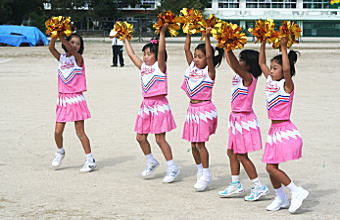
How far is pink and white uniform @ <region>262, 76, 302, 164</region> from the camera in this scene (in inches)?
243

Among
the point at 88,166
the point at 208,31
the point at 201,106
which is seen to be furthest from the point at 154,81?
the point at 88,166

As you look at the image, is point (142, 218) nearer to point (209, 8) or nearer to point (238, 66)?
point (238, 66)

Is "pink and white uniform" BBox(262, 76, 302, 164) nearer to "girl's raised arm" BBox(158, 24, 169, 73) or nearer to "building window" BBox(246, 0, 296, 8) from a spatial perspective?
"girl's raised arm" BBox(158, 24, 169, 73)

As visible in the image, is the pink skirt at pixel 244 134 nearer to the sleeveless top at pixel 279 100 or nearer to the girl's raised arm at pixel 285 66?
the sleeveless top at pixel 279 100

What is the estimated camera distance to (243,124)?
6656 mm

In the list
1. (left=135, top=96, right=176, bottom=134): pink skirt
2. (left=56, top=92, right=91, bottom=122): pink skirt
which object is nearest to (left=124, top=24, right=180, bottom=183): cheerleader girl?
(left=135, top=96, right=176, bottom=134): pink skirt

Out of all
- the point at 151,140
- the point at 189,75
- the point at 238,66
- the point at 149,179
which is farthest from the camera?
the point at 151,140

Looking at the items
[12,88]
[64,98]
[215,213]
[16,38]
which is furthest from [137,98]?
[16,38]

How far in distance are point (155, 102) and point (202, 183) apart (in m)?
1.23

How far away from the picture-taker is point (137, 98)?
50.3ft

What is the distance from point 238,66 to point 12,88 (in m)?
12.2

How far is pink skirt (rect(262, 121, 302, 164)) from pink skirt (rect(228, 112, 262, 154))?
1.11ft

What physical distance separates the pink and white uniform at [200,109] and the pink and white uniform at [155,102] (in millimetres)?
446

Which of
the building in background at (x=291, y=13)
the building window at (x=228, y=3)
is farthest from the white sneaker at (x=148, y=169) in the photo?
the building window at (x=228, y=3)
